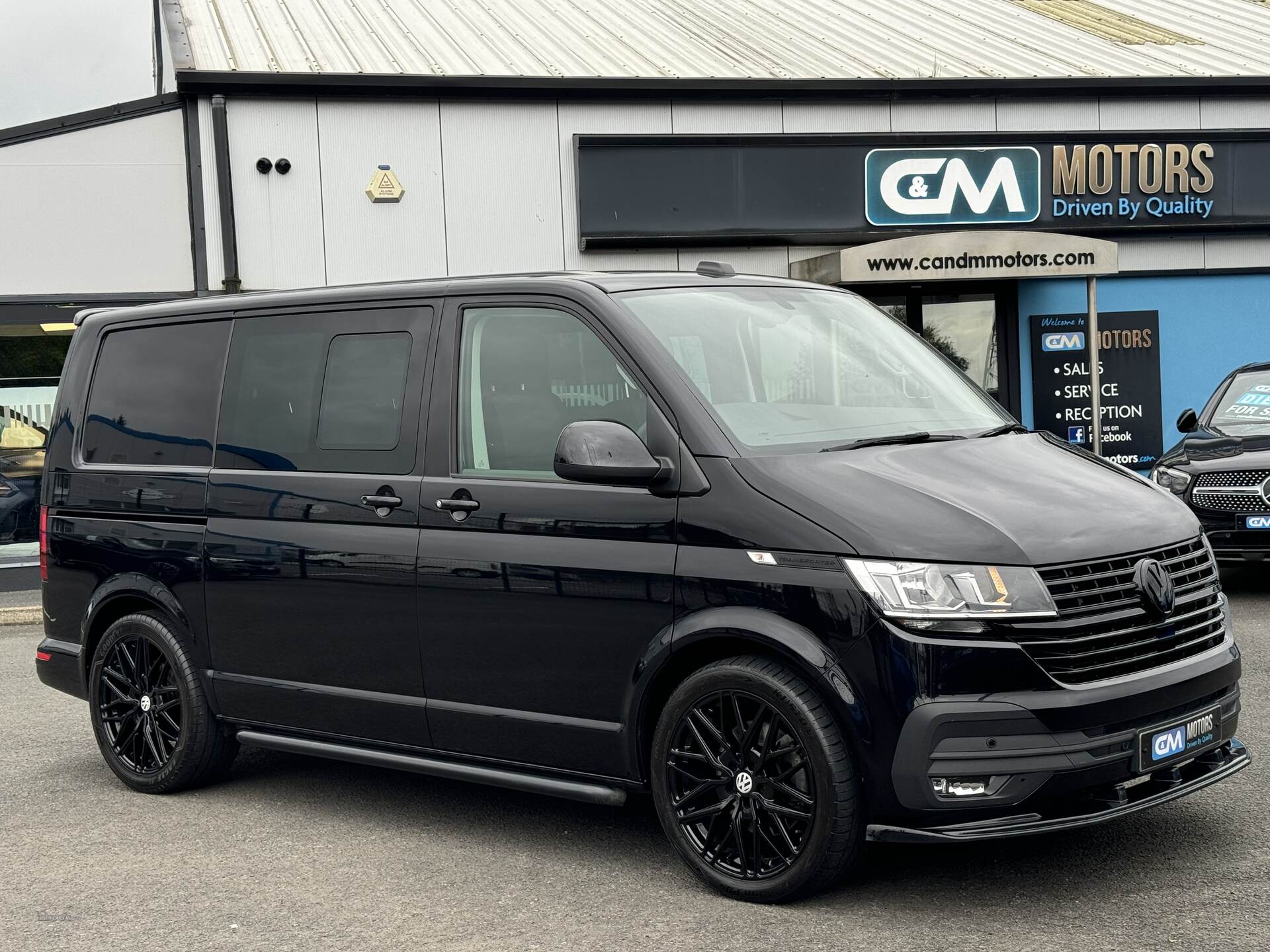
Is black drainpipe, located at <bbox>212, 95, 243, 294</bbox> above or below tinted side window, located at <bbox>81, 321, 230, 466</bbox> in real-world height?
above

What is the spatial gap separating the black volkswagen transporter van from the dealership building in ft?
30.2

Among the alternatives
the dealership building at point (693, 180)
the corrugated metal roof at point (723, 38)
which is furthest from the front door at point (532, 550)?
the corrugated metal roof at point (723, 38)

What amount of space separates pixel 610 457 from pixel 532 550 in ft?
1.75

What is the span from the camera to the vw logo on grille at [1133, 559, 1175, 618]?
14.4 feet

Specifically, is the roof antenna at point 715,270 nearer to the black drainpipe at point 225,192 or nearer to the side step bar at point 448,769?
the side step bar at point 448,769

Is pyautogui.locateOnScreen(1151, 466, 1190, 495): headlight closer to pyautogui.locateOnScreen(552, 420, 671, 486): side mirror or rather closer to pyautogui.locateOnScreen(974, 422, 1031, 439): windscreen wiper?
pyautogui.locateOnScreen(974, 422, 1031, 439): windscreen wiper

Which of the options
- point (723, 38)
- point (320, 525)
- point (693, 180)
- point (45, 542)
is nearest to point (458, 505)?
point (320, 525)

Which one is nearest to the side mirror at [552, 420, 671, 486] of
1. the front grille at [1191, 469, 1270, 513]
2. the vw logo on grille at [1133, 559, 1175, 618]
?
the vw logo on grille at [1133, 559, 1175, 618]

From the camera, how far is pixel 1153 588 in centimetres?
439

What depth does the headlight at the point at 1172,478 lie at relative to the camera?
34.6 ft

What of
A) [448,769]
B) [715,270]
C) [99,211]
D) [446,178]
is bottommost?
[448,769]

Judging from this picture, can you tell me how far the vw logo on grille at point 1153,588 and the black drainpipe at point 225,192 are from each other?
40.4 feet

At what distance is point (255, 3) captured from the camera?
19.5 metres

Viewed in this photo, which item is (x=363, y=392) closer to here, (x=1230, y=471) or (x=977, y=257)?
(x=1230, y=471)
